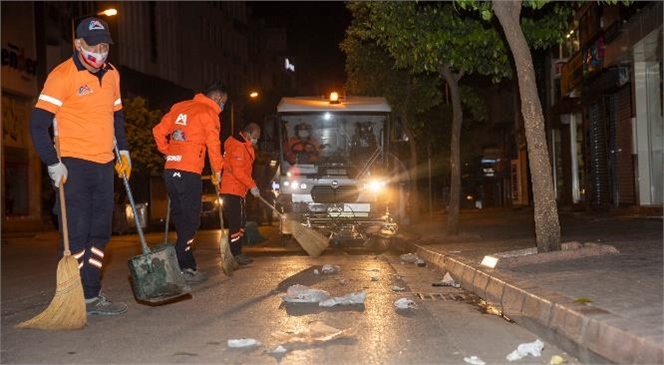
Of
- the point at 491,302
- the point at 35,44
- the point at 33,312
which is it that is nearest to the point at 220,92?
the point at 33,312

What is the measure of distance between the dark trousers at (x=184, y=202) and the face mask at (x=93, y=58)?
2.26 m

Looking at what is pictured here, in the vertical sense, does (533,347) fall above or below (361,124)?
below

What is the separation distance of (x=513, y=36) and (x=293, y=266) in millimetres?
4307

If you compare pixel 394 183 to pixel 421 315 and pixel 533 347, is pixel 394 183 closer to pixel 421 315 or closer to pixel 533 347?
pixel 421 315

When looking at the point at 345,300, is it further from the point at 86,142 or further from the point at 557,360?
the point at 86,142

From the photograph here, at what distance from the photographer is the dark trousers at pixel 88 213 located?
604 cm

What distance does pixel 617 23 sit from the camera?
17.3 meters

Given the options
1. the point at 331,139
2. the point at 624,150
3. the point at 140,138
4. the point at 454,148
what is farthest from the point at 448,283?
the point at 140,138

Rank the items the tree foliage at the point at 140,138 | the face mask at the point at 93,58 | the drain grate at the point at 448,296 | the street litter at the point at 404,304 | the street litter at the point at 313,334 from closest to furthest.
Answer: the street litter at the point at 313,334 < the face mask at the point at 93,58 < the street litter at the point at 404,304 < the drain grate at the point at 448,296 < the tree foliage at the point at 140,138

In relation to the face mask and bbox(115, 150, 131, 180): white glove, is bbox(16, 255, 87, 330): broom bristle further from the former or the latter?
the face mask

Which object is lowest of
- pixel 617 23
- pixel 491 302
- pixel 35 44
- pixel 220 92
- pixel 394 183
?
pixel 491 302

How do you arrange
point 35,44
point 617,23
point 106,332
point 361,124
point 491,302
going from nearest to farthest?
1. point 106,332
2. point 491,302
3. point 361,124
4. point 617,23
5. point 35,44

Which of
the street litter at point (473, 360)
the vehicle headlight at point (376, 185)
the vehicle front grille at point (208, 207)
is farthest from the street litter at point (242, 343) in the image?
the vehicle front grille at point (208, 207)

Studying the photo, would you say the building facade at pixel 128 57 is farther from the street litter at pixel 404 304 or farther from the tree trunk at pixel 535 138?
the street litter at pixel 404 304
